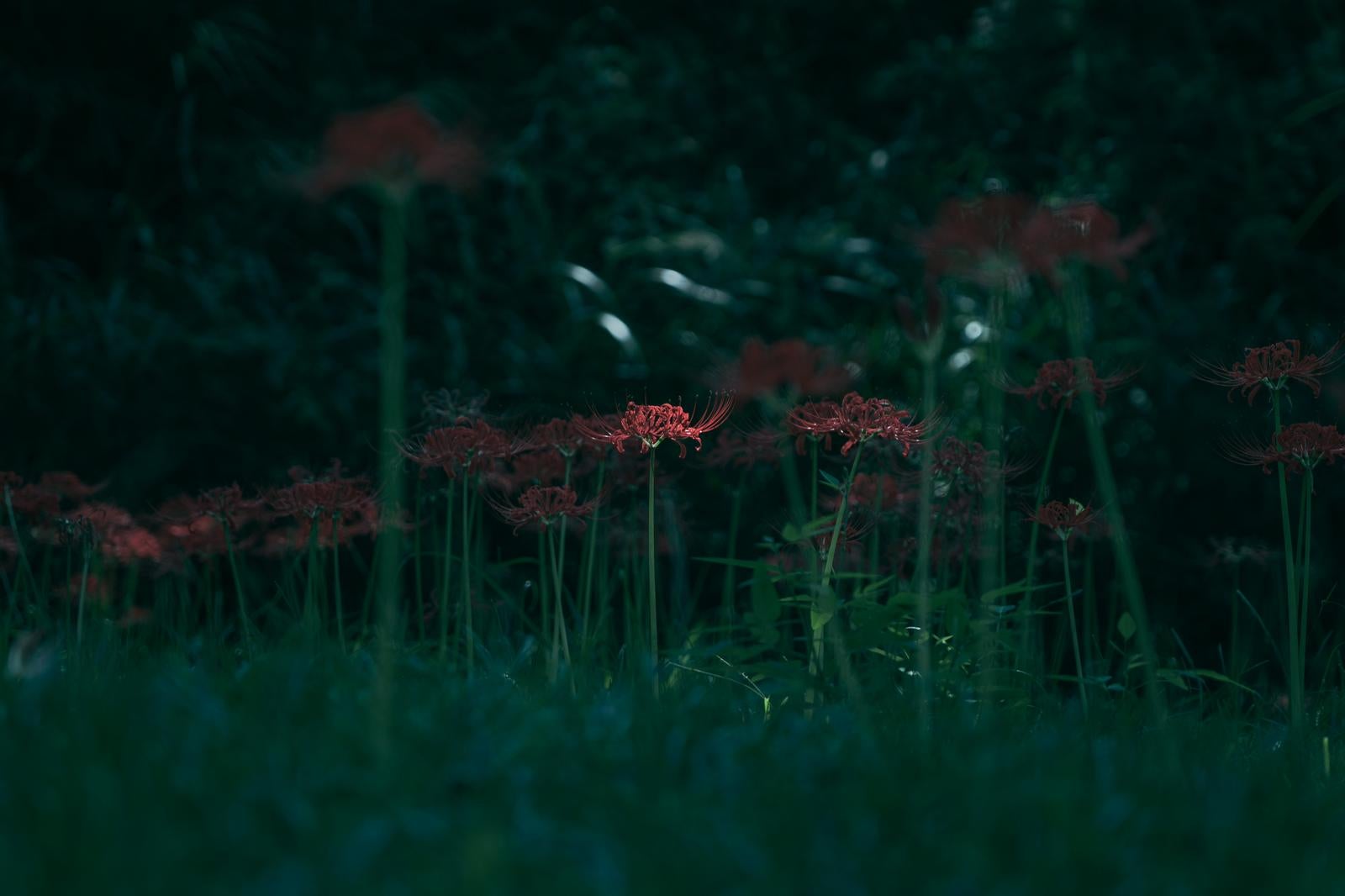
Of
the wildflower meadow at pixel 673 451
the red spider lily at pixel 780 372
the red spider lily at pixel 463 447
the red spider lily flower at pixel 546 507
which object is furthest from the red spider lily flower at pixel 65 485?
the red spider lily at pixel 780 372

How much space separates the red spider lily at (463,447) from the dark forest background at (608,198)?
162 cm

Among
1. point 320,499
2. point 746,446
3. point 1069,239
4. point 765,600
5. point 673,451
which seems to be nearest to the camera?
point 1069,239

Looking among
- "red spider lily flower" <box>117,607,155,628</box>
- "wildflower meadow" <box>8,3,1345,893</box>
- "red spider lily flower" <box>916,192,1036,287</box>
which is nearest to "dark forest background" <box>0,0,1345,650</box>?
"wildflower meadow" <box>8,3,1345,893</box>

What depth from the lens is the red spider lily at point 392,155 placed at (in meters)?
1.30

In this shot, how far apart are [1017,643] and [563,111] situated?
3043 millimetres

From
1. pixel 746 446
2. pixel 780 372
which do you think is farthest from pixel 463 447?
pixel 746 446

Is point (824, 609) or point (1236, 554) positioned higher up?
point (1236, 554)

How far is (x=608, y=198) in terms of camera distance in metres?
4.80

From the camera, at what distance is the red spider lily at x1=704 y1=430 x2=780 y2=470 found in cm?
243

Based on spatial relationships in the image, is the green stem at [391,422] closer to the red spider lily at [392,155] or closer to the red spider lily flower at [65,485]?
the red spider lily at [392,155]

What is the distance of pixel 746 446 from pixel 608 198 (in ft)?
A: 8.14

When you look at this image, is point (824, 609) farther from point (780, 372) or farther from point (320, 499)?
point (320, 499)

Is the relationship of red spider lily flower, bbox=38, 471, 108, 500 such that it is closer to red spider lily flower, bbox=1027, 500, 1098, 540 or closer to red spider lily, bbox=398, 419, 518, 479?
red spider lily, bbox=398, 419, 518, 479

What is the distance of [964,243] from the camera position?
1789 mm
